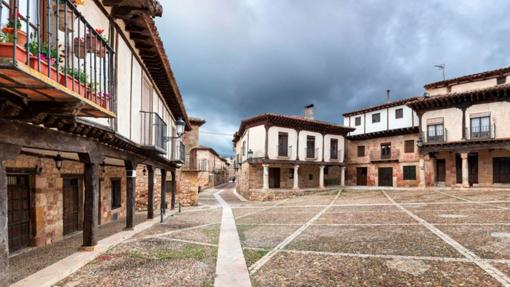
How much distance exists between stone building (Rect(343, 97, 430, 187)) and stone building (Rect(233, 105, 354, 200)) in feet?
12.8

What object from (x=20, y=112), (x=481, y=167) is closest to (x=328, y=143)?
(x=481, y=167)

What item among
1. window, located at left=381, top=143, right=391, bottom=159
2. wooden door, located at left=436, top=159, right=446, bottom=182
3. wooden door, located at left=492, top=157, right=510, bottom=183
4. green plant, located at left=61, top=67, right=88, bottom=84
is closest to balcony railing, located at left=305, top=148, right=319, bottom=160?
window, located at left=381, top=143, right=391, bottom=159

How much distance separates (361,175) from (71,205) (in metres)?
30.5

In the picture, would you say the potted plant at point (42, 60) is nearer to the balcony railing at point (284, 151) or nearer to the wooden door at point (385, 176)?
the balcony railing at point (284, 151)

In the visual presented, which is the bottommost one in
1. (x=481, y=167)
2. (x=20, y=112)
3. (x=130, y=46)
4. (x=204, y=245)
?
(x=204, y=245)

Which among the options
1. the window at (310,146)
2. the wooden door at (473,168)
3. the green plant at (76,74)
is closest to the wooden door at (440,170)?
the wooden door at (473,168)

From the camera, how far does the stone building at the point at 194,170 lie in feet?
74.9

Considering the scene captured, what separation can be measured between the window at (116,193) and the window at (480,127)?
26.6 m

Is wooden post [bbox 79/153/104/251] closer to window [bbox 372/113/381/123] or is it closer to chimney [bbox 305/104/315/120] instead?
chimney [bbox 305/104/315/120]

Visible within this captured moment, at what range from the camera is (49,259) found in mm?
7352

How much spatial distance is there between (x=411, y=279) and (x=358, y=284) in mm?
1138

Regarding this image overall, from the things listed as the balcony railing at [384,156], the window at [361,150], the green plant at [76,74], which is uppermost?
the green plant at [76,74]

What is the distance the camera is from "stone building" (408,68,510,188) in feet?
73.5

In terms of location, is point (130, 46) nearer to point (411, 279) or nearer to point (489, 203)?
point (411, 279)
